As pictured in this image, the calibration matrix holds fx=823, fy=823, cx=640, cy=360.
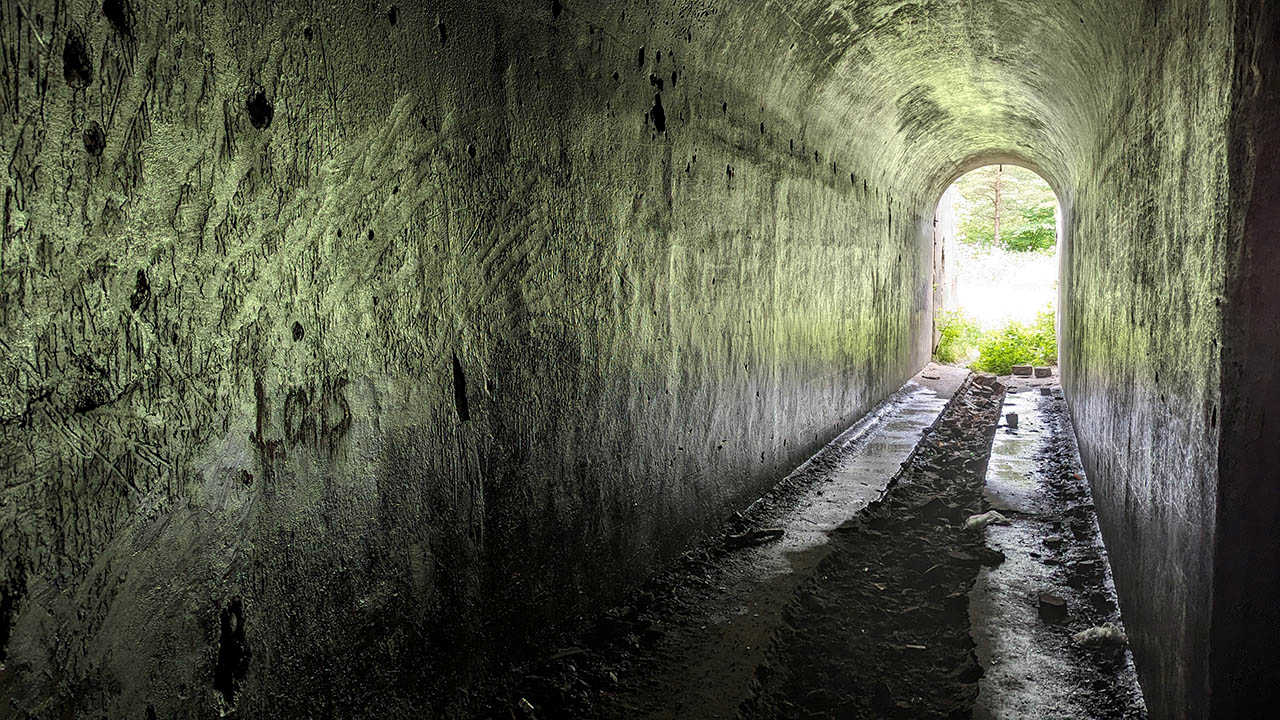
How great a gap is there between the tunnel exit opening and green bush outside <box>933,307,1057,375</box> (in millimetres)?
18

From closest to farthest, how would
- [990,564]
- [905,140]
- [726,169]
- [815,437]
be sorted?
[990,564]
[726,169]
[815,437]
[905,140]

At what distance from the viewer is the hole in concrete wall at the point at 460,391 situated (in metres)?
2.86

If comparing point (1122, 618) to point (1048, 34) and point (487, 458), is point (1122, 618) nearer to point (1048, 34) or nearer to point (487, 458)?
point (487, 458)

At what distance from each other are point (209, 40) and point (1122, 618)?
4232 millimetres

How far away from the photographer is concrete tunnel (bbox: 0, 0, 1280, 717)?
5.65 feet

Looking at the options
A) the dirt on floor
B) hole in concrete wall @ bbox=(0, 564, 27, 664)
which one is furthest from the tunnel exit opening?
hole in concrete wall @ bbox=(0, 564, 27, 664)

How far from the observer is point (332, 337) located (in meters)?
2.37

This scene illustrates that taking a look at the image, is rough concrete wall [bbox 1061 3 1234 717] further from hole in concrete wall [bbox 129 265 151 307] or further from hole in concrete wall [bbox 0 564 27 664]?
hole in concrete wall [bbox 0 564 27 664]

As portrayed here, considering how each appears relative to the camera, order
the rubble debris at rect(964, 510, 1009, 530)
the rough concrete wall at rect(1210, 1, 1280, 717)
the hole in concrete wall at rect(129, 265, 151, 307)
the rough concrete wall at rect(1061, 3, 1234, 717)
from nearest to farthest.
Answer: the hole in concrete wall at rect(129, 265, 151, 307) < the rough concrete wall at rect(1210, 1, 1280, 717) < the rough concrete wall at rect(1061, 3, 1234, 717) < the rubble debris at rect(964, 510, 1009, 530)

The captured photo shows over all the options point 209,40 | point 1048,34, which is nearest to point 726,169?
point 1048,34

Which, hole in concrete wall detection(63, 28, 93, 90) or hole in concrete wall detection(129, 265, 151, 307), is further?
hole in concrete wall detection(129, 265, 151, 307)

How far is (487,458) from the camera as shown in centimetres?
303

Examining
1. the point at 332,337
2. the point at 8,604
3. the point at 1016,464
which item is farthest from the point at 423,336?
the point at 1016,464

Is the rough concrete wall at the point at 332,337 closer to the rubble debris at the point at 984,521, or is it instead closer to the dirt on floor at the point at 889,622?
the dirt on floor at the point at 889,622
